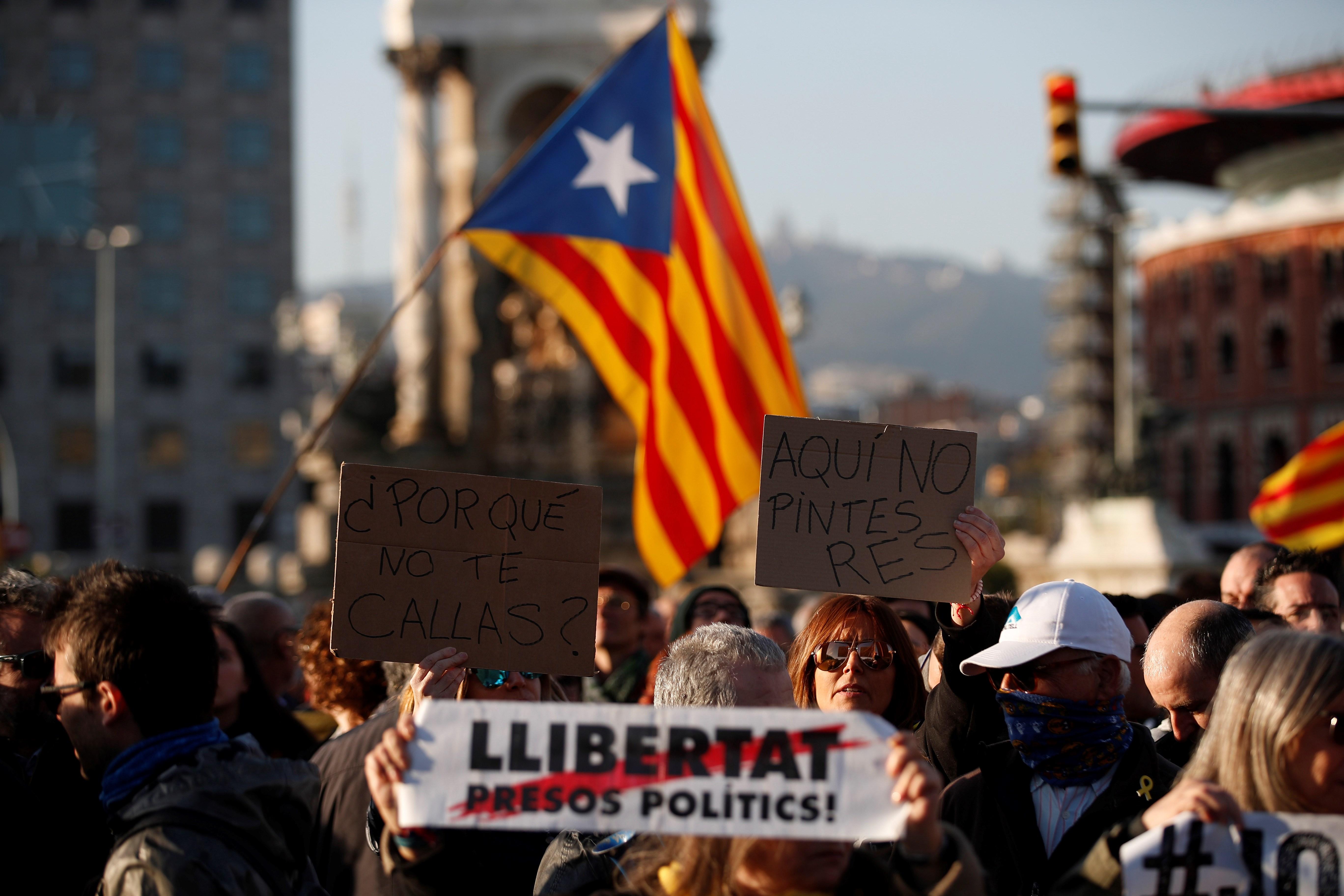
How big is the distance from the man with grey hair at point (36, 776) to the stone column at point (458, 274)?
25.0m

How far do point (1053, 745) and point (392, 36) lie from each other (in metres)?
27.8

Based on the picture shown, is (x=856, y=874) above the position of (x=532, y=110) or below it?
below

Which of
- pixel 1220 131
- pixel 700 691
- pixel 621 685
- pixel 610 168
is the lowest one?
pixel 621 685

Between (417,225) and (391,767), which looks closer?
(391,767)

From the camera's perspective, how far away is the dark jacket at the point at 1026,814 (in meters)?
3.98

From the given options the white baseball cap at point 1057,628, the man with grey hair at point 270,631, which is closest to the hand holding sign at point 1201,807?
the white baseball cap at point 1057,628

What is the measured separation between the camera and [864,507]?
4.36 meters

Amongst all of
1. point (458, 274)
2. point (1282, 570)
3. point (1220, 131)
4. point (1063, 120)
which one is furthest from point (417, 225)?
point (1220, 131)

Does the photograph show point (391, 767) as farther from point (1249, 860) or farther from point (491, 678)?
point (1249, 860)

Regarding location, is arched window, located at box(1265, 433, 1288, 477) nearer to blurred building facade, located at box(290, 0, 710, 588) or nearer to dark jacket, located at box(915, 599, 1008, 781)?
blurred building facade, located at box(290, 0, 710, 588)

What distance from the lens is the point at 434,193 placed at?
29.1 metres

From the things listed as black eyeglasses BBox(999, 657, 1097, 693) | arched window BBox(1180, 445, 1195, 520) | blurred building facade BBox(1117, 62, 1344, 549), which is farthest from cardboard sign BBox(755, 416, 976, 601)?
arched window BBox(1180, 445, 1195, 520)

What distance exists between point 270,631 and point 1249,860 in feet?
16.2

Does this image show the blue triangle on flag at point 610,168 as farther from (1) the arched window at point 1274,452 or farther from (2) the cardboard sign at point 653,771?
(1) the arched window at point 1274,452
